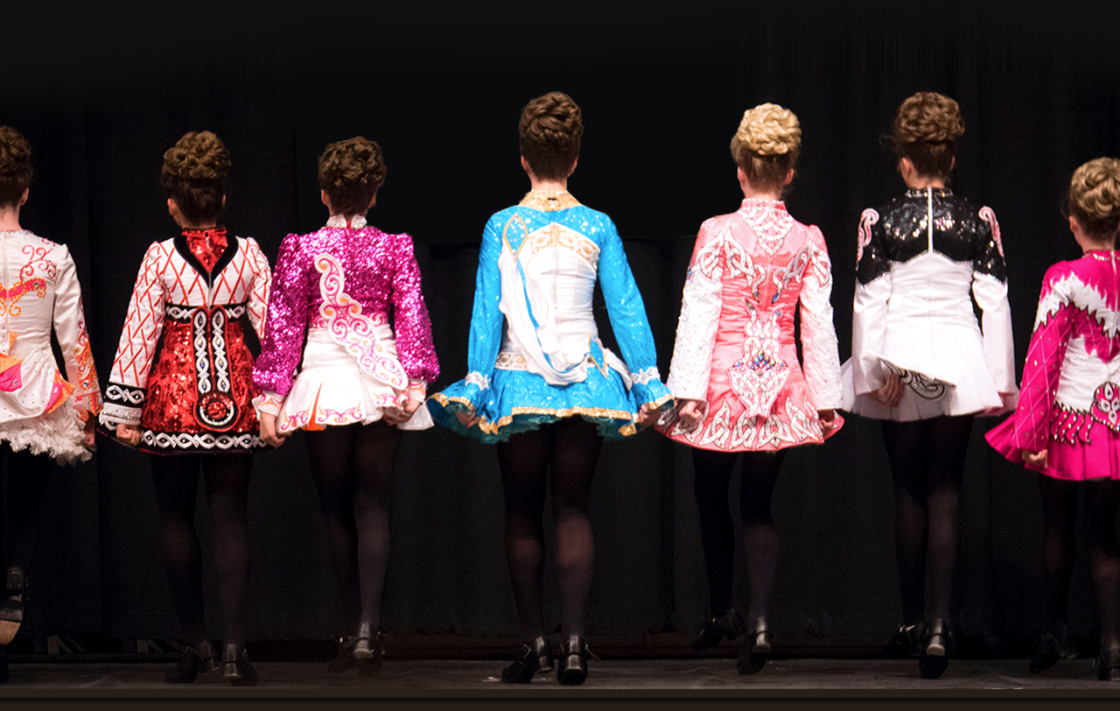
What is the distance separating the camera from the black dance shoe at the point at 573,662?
129 inches

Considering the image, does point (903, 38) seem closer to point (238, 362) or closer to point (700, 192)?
point (700, 192)

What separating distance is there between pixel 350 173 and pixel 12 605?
64.9 inches

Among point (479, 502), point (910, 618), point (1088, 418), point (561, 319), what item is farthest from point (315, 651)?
point (1088, 418)

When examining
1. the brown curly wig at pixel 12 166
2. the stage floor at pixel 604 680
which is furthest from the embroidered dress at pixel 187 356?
the stage floor at pixel 604 680

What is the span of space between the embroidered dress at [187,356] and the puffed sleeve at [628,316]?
1.04 m

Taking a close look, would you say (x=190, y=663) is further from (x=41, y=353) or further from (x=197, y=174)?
(x=197, y=174)

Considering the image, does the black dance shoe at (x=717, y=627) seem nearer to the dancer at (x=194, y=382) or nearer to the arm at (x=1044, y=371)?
the arm at (x=1044, y=371)

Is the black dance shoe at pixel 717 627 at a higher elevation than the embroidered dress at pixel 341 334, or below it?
below

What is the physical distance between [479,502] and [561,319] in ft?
4.05

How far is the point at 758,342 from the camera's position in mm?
3412

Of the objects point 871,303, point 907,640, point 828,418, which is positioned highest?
point 871,303

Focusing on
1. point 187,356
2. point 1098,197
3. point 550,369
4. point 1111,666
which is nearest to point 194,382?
point 187,356

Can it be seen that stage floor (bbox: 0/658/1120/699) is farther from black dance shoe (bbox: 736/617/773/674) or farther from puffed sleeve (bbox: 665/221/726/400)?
puffed sleeve (bbox: 665/221/726/400)

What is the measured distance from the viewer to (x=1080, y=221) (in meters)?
3.46
